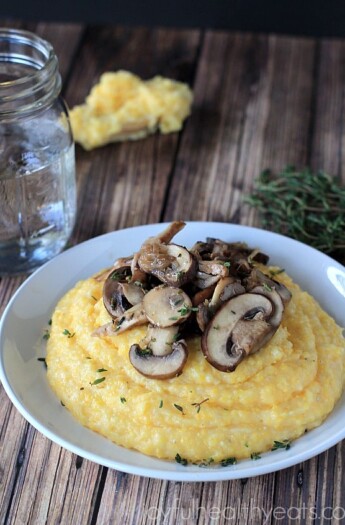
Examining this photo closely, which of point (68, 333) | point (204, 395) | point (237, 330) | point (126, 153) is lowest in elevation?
point (126, 153)

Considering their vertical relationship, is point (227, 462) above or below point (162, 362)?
below

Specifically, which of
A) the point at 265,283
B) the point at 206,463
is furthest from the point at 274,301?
the point at 206,463

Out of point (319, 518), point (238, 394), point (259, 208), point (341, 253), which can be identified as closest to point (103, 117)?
point (259, 208)

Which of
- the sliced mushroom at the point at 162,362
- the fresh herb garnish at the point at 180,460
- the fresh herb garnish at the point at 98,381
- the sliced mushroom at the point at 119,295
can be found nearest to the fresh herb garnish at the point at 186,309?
the sliced mushroom at the point at 162,362

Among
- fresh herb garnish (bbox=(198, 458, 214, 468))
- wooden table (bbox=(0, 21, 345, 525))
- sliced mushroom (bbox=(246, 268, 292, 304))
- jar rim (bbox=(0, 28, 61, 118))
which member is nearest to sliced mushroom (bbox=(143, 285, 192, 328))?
sliced mushroom (bbox=(246, 268, 292, 304))

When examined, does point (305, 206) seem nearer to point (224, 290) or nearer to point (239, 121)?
point (239, 121)

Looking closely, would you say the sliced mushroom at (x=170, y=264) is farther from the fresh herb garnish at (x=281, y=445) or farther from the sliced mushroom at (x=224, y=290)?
the fresh herb garnish at (x=281, y=445)

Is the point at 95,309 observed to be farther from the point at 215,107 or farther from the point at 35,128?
the point at 215,107
